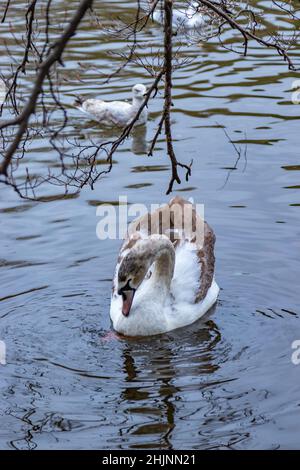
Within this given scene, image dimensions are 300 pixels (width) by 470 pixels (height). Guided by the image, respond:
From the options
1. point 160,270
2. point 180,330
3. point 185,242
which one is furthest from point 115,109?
point 180,330

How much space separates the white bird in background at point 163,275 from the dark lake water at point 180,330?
0.16 meters

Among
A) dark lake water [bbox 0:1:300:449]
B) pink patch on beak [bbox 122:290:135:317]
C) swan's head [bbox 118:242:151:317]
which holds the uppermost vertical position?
swan's head [bbox 118:242:151:317]

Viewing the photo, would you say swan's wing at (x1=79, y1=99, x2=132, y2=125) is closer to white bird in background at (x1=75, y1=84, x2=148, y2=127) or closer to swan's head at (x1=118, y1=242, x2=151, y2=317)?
white bird in background at (x1=75, y1=84, x2=148, y2=127)

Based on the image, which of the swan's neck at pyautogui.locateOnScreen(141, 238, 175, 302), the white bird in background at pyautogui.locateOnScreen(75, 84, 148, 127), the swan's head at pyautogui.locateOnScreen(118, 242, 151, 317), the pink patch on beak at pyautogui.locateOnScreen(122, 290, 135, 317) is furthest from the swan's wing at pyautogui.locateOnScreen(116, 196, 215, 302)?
the white bird in background at pyautogui.locateOnScreen(75, 84, 148, 127)

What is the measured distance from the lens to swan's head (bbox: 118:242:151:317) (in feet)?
31.4

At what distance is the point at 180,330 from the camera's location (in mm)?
9953

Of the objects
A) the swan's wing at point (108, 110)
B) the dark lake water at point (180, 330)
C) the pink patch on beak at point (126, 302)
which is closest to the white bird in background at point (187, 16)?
the swan's wing at point (108, 110)

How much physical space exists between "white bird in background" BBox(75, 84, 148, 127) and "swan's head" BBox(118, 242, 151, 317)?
6.20m

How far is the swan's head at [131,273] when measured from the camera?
9.57 metres

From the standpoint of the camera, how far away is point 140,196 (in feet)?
42.9

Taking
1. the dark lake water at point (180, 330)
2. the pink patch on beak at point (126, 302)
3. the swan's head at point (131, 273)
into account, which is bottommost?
the dark lake water at point (180, 330)

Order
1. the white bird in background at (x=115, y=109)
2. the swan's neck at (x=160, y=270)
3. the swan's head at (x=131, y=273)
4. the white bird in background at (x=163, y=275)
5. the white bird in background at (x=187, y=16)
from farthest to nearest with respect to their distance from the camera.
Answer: the white bird in background at (x=115, y=109), the swan's neck at (x=160, y=270), the white bird in background at (x=163, y=275), the swan's head at (x=131, y=273), the white bird in background at (x=187, y=16)

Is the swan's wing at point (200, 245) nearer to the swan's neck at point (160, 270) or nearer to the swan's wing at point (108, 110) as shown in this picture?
the swan's neck at point (160, 270)

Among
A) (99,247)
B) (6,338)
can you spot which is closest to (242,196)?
(99,247)
